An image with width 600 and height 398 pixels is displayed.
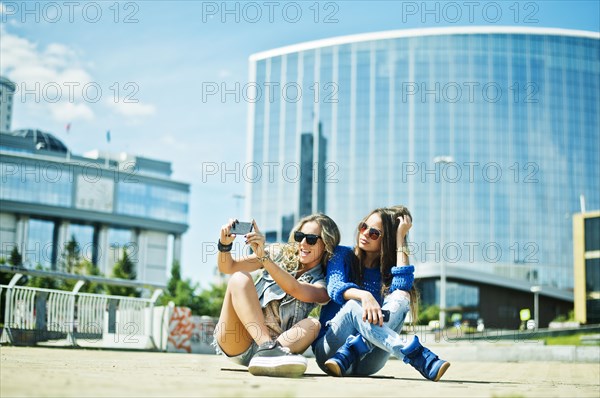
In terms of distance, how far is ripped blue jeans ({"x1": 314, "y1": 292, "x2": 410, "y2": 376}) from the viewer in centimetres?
495

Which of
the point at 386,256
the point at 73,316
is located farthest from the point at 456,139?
the point at 386,256

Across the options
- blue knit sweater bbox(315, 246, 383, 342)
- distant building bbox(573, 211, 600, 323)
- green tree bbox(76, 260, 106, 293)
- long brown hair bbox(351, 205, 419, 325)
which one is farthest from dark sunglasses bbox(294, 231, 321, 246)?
distant building bbox(573, 211, 600, 323)

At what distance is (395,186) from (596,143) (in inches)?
938

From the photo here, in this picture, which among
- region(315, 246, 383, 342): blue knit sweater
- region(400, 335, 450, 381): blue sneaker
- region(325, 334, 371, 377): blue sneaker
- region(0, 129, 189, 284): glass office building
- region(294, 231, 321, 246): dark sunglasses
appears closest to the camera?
region(400, 335, 450, 381): blue sneaker

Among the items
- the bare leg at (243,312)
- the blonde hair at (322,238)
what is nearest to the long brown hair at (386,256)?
the blonde hair at (322,238)

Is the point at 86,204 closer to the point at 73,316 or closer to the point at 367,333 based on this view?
the point at 73,316

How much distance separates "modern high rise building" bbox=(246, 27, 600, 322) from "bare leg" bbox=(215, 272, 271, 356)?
79533mm

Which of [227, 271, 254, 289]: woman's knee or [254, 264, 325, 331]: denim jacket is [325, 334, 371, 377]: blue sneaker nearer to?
[254, 264, 325, 331]: denim jacket

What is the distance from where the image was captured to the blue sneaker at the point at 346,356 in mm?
5035

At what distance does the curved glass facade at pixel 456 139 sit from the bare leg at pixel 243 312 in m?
79.4

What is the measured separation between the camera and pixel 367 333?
16.4ft

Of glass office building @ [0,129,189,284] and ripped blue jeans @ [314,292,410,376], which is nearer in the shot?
ripped blue jeans @ [314,292,410,376]

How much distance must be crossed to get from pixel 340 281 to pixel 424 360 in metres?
0.77

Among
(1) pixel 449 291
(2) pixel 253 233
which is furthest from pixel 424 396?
(1) pixel 449 291
